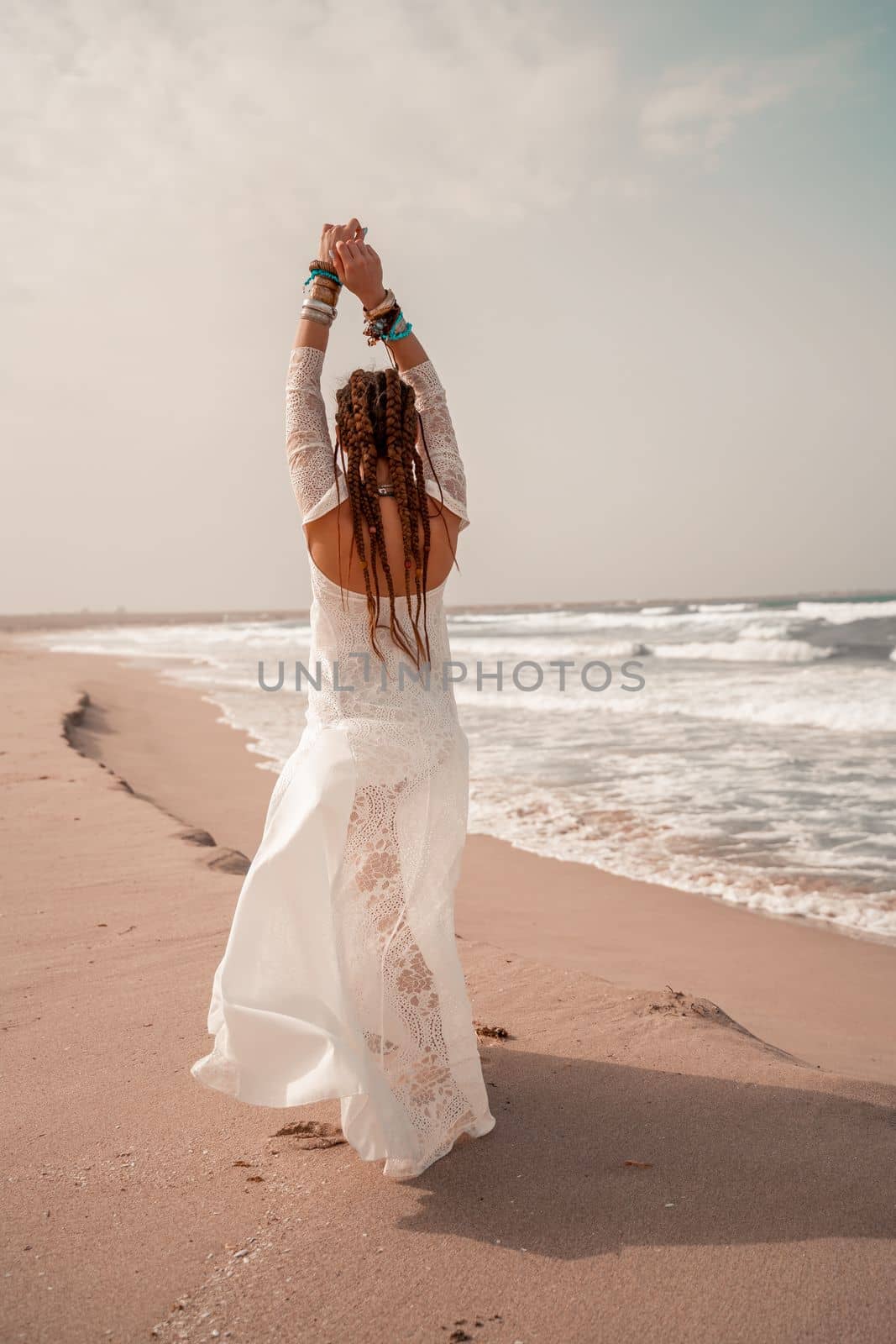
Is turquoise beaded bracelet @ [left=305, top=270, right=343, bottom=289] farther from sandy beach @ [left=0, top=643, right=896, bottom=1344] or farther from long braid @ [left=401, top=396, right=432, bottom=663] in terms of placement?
→ sandy beach @ [left=0, top=643, right=896, bottom=1344]

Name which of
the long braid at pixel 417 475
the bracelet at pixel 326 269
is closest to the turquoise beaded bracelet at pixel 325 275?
the bracelet at pixel 326 269

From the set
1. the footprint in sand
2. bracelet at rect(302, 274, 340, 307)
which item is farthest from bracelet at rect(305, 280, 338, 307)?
the footprint in sand

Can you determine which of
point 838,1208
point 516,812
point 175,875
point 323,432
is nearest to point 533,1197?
point 838,1208

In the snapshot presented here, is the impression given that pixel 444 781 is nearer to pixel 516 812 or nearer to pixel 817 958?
pixel 817 958

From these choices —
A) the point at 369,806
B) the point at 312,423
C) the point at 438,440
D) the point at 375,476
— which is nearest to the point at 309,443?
the point at 312,423

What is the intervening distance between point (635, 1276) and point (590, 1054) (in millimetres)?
1078

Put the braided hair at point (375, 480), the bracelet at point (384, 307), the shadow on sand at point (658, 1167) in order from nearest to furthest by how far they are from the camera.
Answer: the shadow on sand at point (658, 1167), the braided hair at point (375, 480), the bracelet at point (384, 307)

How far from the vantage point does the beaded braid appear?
2320mm

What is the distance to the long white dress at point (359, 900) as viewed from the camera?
2184mm

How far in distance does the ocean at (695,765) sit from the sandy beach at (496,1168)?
1.24 metres

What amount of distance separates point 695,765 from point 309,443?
756 centimetres

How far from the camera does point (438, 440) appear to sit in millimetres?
2451

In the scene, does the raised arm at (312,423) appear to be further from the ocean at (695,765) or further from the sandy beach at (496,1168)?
the ocean at (695,765)

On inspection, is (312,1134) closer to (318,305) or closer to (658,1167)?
(658,1167)
